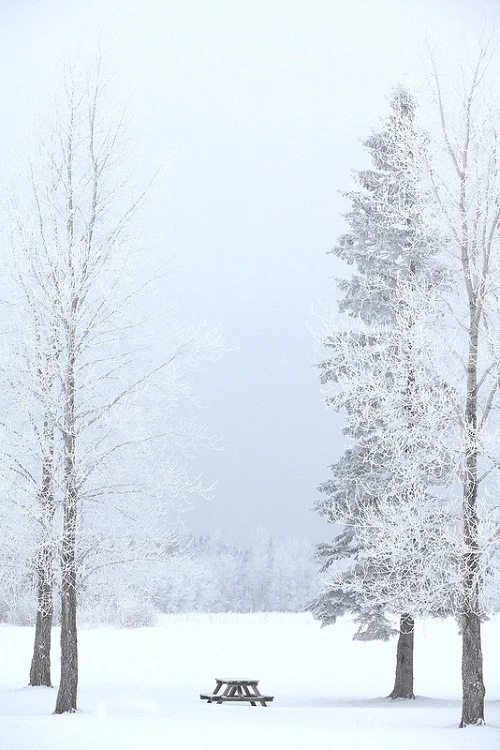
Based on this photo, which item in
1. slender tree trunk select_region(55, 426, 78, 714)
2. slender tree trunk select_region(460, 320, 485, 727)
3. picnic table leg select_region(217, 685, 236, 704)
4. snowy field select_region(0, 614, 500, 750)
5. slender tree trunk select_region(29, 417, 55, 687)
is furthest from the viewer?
picnic table leg select_region(217, 685, 236, 704)

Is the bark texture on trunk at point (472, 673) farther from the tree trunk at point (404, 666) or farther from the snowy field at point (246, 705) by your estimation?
the tree trunk at point (404, 666)

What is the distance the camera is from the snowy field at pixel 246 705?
12008 millimetres

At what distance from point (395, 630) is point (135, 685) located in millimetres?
8812

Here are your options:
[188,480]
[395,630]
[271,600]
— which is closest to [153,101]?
[188,480]

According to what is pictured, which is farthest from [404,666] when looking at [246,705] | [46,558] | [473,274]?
[473,274]

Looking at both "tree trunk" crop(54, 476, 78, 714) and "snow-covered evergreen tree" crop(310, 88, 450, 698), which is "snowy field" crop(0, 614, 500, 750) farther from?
"snow-covered evergreen tree" crop(310, 88, 450, 698)

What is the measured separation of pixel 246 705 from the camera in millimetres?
18922

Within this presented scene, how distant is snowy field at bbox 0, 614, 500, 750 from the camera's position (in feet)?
39.4

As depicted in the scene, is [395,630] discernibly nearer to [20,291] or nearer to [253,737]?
[253,737]

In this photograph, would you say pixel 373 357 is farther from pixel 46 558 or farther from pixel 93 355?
pixel 46 558

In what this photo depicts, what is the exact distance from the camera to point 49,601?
18062 mm

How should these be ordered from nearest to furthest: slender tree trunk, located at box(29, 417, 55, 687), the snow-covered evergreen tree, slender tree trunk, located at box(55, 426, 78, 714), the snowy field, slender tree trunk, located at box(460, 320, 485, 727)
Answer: the snowy field, slender tree trunk, located at box(460, 320, 485, 727), slender tree trunk, located at box(55, 426, 78, 714), slender tree trunk, located at box(29, 417, 55, 687), the snow-covered evergreen tree

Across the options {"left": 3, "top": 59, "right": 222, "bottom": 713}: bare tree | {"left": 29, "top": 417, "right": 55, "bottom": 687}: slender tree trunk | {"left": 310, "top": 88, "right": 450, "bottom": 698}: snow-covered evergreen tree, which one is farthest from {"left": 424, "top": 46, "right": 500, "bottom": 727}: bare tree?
{"left": 29, "top": 417, "right": 55, "bottom": 687}: slender tree trunk

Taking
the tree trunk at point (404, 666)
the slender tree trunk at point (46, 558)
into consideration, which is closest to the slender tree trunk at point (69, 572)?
the slender tree trunk at point (46, 558)
